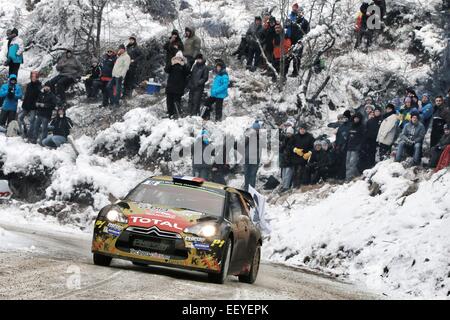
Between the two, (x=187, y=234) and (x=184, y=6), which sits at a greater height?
(x=184, y=6)

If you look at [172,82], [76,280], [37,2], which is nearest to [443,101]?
[172,82]

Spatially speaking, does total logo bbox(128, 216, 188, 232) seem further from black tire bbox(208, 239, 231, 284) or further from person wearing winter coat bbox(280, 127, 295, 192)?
person wearing winter coat bbox(280, 127, 295, 192)

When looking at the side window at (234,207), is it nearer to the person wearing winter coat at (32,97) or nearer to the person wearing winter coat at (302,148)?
the person wearing winter coat at (302,148)

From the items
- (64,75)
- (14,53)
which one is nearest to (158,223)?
(64,75)

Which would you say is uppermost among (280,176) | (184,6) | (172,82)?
(184,6)

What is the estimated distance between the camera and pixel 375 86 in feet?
97.1

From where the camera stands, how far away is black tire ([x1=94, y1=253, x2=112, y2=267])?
13.4 m

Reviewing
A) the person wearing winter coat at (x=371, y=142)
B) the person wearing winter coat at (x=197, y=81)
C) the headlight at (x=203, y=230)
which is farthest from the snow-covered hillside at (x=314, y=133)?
the headlight at (x=203, y=230)

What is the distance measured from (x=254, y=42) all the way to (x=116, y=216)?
18.1 meters

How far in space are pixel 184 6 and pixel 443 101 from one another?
65.7 feet

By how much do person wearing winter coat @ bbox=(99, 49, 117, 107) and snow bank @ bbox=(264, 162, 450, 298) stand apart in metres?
8.33

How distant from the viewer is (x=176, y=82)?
1112 inches

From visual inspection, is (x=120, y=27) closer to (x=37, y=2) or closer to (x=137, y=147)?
(x=37, y=2)

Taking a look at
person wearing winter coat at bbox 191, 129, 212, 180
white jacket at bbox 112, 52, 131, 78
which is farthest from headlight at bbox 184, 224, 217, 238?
white jacket at bbox 112, 52, 131, 78
